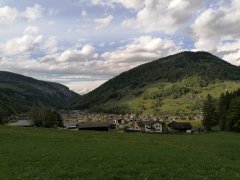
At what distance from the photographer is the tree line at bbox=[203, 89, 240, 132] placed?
4769 inches

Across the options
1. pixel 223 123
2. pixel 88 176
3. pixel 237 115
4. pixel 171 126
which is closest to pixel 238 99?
pixel 237 115

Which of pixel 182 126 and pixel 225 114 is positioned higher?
pixel 225 114

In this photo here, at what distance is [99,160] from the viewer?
3027 centimetres

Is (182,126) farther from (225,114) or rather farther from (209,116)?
(225,114)

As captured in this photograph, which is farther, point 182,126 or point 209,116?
point 182,126

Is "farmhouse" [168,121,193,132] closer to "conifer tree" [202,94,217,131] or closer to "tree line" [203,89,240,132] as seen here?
"tree line" [203,89,240,132]

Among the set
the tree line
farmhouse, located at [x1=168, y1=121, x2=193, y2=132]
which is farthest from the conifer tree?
farmhouse, located at [x1=168, y1=121, x2=193, y2=132]

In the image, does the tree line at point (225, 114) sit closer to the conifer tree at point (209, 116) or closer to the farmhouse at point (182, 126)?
the conifer tree at point (209, 116)

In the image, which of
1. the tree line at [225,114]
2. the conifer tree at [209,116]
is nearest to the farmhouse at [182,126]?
the tree line at [225,114]

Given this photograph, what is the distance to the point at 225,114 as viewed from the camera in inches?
5335

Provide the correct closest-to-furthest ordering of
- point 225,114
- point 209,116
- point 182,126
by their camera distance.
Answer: point 225,114
point 209,116
point 182,126

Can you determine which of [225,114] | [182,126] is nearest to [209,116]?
[225,114]

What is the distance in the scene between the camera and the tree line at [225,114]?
121 m

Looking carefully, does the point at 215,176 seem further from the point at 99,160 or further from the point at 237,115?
the point at 237,115
